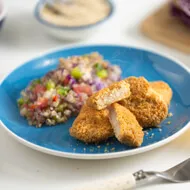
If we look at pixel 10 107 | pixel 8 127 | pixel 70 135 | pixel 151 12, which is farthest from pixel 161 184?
pixel 151 12

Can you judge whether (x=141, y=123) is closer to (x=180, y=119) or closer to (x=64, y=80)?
(x=180, y=119)

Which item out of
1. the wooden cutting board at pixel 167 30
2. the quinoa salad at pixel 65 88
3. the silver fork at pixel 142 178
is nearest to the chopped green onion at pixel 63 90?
the quinoa salad at pixel 65 88

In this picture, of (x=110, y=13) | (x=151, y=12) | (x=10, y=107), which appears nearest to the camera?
(x=10, y=107)

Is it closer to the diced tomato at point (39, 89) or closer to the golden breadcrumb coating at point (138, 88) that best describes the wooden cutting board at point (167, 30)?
the golden breadcrumb coating at point (138, 88)

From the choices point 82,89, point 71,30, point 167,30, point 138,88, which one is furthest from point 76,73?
point 167,30

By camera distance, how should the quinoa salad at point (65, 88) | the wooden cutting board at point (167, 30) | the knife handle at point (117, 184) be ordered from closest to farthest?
the knife handle at point (117, 184) → the quinoa salad at point (65, 88) → the wooden cutting board at point (167, 30)

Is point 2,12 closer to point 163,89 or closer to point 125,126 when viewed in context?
point 163,89

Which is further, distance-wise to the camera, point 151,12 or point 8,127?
point 151,12
